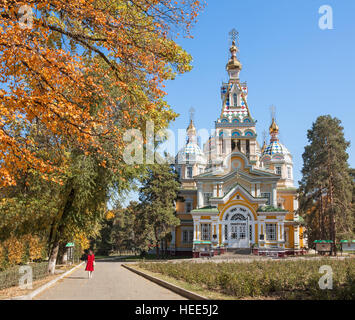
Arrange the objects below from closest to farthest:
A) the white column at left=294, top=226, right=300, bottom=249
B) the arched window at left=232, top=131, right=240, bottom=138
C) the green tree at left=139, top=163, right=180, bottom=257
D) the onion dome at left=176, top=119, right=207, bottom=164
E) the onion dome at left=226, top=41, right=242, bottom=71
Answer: the green tree at left=139, top=163, right=180, bottom=257 < the white column at left=294, top=226, right=300, bottom=249 < the arched window at left=232, top=131, right=240, bottom=138 < the onion dome at left=226, top=41, right=242, bottom=71 < the onion dome at left=176, top=119, right=207, bottom=164

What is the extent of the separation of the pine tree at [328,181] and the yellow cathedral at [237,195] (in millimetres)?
3241

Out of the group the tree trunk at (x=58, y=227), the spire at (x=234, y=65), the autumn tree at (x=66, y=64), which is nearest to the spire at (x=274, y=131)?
the spire at (x=234, y=65)

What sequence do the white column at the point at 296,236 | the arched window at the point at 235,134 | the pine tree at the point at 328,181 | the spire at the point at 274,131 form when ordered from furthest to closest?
the spire at the point at 274,131 → the arched window at the point at 235,134 → the white column at the point at 296,236 → the pine tree at the point at 328,181

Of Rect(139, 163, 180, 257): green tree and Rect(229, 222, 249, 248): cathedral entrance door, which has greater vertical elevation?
Rect(139, 163, 180, 257): green tree

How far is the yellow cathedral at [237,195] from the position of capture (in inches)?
1606

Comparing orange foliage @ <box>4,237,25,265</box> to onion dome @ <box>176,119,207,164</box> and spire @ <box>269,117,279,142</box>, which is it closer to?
onion dome @ <box>176,119,207,164</box>

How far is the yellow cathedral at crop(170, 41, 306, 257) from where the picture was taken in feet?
134

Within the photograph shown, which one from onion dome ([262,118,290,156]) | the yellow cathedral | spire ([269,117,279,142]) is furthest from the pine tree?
spire ([269,117,279,142])

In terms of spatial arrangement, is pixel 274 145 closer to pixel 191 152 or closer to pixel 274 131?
pixel 274 131

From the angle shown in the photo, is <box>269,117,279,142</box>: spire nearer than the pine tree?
No

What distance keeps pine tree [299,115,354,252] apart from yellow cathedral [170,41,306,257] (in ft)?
10.6

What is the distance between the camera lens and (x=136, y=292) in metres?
12.2

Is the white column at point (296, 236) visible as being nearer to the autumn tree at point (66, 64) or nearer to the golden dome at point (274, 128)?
the golden dome at point (274, 128)
